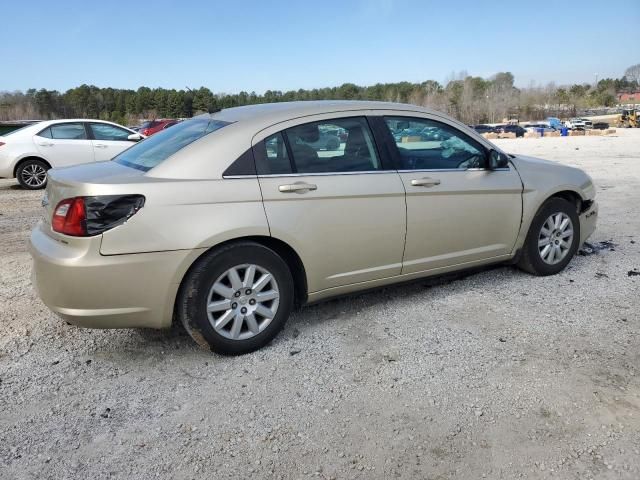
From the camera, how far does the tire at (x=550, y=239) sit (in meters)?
4.69

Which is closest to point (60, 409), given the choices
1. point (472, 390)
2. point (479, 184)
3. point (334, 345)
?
point (334, 345)

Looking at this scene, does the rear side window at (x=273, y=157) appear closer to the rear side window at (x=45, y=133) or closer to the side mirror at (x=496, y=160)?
the side mirror at (x=496, y=160)

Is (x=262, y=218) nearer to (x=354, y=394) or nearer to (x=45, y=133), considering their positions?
(x=354, y=394)

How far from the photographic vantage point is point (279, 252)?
3.55 metres

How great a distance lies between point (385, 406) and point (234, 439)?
2.74 ft

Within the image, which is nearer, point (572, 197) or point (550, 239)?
point (550, 239)

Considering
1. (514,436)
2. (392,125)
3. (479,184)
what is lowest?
(514,436)

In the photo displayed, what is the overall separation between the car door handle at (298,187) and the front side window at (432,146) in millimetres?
815

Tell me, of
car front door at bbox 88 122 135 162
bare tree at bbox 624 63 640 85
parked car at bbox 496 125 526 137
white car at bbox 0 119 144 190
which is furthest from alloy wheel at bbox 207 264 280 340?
bare tree at bbox 624 63 640 85

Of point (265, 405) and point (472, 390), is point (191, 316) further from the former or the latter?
point (472, 390)

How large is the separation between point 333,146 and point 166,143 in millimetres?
1195

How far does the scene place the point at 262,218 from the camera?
130 inches

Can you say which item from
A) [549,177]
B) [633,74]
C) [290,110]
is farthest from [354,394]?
[633,74]

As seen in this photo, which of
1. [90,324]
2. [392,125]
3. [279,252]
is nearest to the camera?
[90,324]
